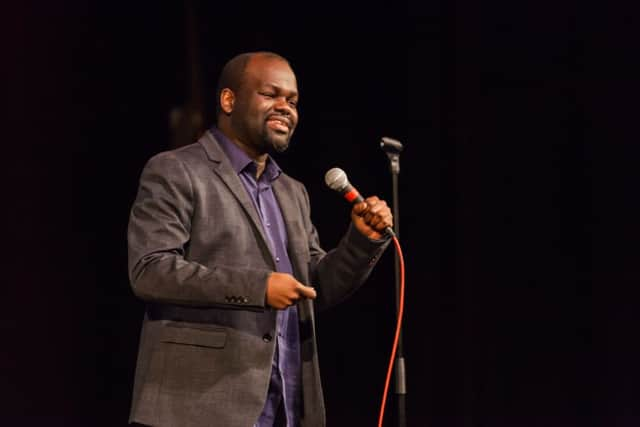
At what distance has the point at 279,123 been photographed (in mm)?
1871

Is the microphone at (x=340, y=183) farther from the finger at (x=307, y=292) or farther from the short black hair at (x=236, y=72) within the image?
the short black hair at (x=236, y=72)

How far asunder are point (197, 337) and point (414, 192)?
6.01 ft

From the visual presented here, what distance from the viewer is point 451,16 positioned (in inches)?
126

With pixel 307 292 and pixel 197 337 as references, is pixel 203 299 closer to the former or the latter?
pixel 197 337

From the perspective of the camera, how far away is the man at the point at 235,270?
153 centimetres

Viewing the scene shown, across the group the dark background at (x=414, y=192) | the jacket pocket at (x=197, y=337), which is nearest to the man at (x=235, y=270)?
the jacket pocket at (x=197, y=337)

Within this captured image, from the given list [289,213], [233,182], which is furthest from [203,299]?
[289,213]

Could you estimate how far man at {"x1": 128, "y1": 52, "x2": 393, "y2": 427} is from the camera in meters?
1.53

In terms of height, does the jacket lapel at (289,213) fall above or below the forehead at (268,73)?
below

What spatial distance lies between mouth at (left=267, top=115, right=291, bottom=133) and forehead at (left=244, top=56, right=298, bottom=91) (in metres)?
0.09

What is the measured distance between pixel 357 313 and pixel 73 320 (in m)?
1.25

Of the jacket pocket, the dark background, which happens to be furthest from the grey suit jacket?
the dark background

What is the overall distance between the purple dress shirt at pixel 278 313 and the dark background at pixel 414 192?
1.38 metres

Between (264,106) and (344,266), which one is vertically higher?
(264,106)
